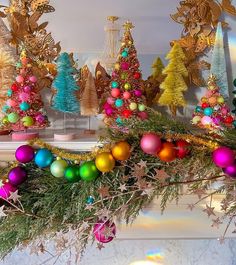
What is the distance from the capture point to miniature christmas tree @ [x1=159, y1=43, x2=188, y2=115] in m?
0.90

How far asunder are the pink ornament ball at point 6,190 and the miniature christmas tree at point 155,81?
40 centimetres

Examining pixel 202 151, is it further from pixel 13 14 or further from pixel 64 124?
pixel 13 14

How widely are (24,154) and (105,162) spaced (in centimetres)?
17

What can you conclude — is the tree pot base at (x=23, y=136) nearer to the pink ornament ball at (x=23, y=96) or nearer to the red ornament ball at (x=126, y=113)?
the pink ornament ball at (x=23, y=96)

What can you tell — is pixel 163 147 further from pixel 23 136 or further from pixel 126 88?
pixel 23 136

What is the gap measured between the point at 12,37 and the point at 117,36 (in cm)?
26

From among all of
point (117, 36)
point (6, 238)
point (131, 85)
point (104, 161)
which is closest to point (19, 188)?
point (6, 238)

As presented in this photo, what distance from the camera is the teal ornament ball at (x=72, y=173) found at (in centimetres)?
75

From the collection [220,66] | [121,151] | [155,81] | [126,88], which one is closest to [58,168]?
[121,151]

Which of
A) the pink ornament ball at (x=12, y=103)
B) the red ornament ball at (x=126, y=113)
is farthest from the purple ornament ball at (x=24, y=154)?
the red ornament ball at (x=126, y=113)

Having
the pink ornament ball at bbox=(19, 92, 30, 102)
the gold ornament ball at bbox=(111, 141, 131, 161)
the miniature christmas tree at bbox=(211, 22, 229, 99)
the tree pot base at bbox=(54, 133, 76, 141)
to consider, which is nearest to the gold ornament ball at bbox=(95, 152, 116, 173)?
the gold ornament ball at bbox=(111, 141, 131, 161)

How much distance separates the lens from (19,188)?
820 mm

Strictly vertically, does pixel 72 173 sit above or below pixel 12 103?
below

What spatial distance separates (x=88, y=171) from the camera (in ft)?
2.44
